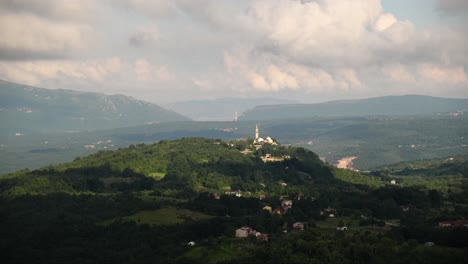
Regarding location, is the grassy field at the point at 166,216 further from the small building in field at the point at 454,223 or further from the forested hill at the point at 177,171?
the small building in field at the point at 454,223

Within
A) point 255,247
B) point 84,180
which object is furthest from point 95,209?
point 255,247

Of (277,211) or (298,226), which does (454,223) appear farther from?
(277,211)

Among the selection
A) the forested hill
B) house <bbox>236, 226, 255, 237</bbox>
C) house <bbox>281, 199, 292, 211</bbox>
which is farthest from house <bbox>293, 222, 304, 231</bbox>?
the forested hill

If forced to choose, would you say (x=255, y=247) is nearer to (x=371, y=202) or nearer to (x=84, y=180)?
(x=371, y=202)

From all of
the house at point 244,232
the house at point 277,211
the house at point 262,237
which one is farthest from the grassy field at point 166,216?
the house at point 262,237

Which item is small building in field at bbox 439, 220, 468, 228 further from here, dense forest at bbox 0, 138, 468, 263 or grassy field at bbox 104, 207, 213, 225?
grassy field at bbox 104, 207, 213, 225

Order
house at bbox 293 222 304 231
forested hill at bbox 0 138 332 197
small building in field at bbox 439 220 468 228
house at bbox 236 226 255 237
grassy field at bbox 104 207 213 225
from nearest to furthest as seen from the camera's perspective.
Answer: small building in field at bbox 439 220 468 228 → house at bbox 236 226 255 237 → house at bbox 293 222 304 231 → grassy field at bbox 104 207 213 225 → forested hill at bbox 0 138 332 197
